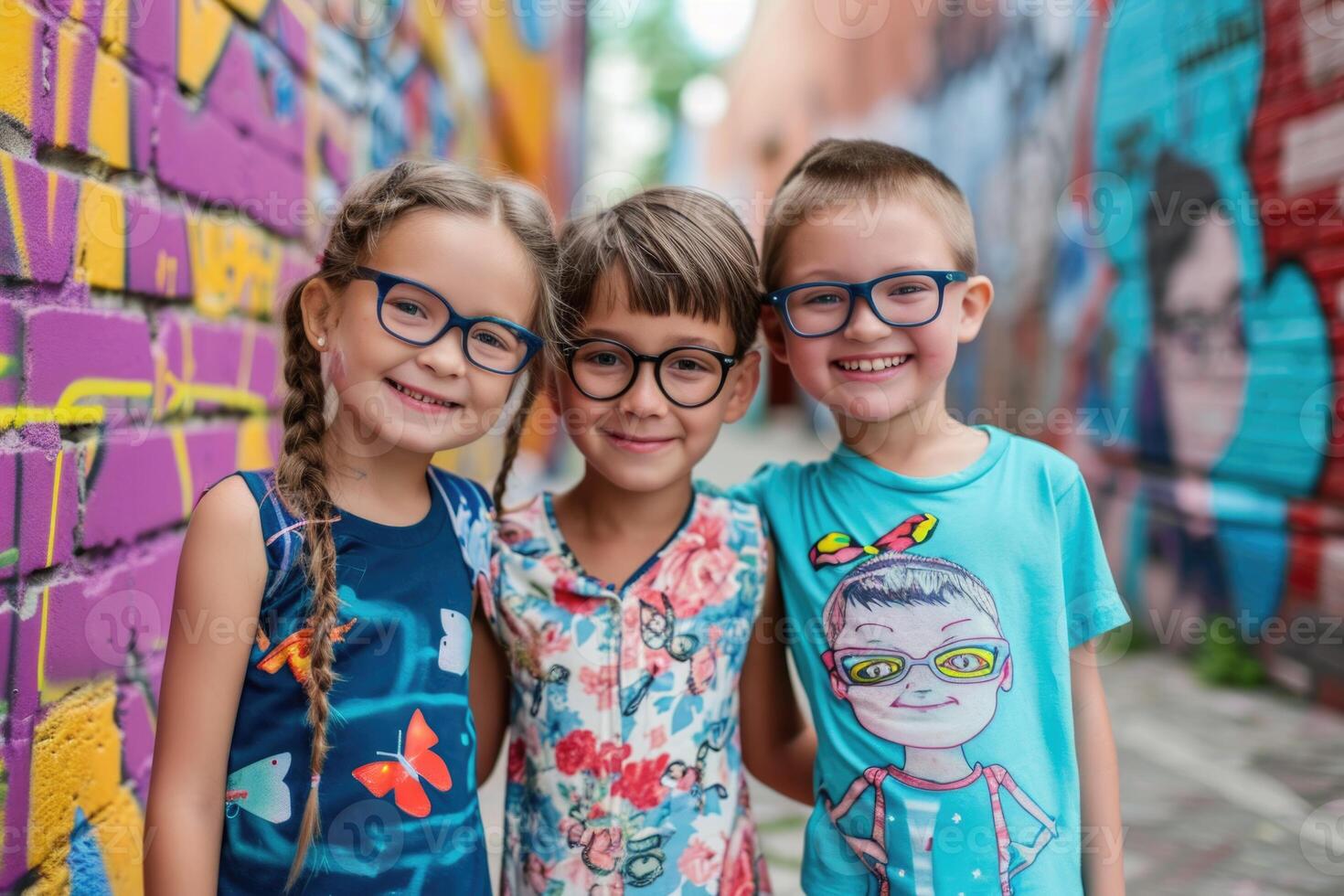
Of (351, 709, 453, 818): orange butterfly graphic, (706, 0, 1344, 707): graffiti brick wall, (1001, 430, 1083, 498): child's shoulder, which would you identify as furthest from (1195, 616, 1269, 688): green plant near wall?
(351, 709, 453, 818): orange butterfly graphic

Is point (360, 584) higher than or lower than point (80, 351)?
lower

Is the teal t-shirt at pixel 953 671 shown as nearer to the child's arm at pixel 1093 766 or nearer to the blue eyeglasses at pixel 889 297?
the child's arm at pixel 1093 766

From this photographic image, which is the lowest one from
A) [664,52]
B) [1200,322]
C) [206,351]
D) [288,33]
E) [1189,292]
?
[206,351]

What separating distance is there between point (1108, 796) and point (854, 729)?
45 cm

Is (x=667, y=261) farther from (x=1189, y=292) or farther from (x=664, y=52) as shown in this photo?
(x=664, y=52)

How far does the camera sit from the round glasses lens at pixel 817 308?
1.80m

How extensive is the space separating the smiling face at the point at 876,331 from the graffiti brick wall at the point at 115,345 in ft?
4.20

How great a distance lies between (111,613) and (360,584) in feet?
2.48

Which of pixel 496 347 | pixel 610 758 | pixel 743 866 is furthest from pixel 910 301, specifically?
pixel 743 866

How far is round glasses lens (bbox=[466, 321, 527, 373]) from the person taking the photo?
5.37ft

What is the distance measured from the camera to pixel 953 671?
1.70m

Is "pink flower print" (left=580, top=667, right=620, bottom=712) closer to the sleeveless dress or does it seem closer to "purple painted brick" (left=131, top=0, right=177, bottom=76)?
the sleeveless dress

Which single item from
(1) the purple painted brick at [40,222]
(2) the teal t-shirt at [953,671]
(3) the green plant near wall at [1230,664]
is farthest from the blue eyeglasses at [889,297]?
(3) the green plant near wall at [1230,664]

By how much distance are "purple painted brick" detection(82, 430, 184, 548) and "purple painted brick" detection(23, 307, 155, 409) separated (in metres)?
0.10
